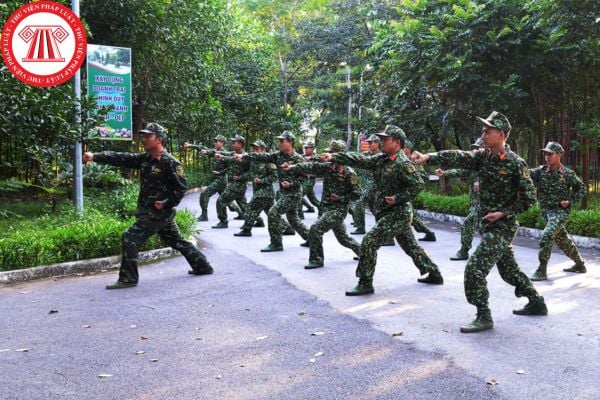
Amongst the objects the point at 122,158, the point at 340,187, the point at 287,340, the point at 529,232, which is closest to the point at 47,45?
the point at 122,158

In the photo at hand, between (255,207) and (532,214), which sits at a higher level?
(255,207)

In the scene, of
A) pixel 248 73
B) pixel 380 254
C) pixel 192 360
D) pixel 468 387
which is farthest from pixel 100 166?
pixel 248 73

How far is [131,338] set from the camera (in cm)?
554

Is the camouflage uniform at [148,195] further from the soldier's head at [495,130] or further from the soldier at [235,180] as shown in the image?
the soldier at [235,180]

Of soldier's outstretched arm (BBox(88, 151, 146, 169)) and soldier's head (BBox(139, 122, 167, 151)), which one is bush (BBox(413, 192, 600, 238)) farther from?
soldier's outstretched arm (BBox(88, 151, 146, 169))

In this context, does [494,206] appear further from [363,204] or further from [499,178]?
[363,204]

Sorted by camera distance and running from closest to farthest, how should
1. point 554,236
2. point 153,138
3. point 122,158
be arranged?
point 153,138
point 122,158
point 554,236

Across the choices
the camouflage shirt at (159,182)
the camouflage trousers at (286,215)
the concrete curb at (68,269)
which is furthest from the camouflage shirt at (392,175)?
the concrete curb at (68,269)

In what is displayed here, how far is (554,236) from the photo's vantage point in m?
8.58

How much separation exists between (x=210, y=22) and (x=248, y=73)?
15.4 meters

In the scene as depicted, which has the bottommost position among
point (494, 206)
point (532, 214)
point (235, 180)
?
point (532, 214)

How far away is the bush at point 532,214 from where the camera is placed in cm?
1216

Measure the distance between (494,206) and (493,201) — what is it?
5 centimetres

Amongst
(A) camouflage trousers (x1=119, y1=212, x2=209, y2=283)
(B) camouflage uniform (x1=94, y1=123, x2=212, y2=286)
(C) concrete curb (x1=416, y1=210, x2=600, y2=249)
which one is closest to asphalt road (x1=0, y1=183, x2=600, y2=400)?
(A) camouflage trousers (x1=119, y1=212, x2=209, y2=283)
